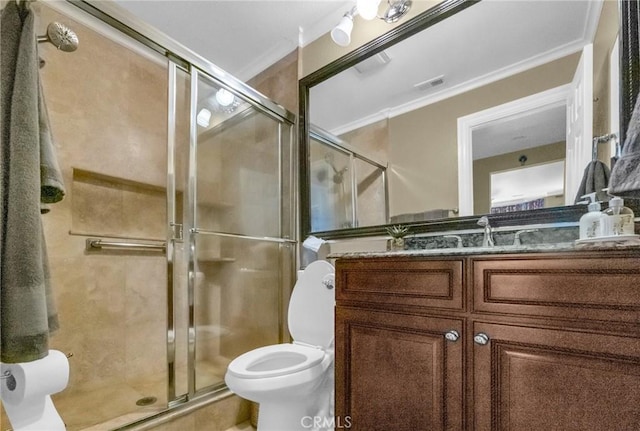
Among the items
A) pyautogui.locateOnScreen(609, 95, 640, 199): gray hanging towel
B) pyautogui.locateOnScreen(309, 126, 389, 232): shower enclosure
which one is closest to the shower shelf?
pyautogui.locateOnScreen(309, 126, 389, 232): shower enclosure

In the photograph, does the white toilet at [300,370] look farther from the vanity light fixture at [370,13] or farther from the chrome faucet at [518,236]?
the vanity light fixture at [370,13]

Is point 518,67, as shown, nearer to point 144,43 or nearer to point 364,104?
point 364,104

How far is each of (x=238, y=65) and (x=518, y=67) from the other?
1.94 metres

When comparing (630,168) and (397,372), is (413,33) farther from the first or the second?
(397,372)

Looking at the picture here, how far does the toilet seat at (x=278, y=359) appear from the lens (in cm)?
133

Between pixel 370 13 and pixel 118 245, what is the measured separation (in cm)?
212

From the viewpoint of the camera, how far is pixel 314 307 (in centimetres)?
160

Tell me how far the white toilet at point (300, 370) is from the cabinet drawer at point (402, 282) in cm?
42

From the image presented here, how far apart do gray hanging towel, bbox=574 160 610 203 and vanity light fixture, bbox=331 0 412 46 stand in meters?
1.20

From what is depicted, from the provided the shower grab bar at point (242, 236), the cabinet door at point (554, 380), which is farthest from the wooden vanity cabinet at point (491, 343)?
the shower grab bar at point (242, 236)

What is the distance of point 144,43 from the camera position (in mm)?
1526

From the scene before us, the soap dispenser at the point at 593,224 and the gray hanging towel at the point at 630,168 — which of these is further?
the soap dispenser at the point at 593,224

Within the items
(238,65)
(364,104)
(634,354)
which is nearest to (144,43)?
(238,65)

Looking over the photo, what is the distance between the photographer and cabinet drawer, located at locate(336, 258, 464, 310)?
0.89 metres
